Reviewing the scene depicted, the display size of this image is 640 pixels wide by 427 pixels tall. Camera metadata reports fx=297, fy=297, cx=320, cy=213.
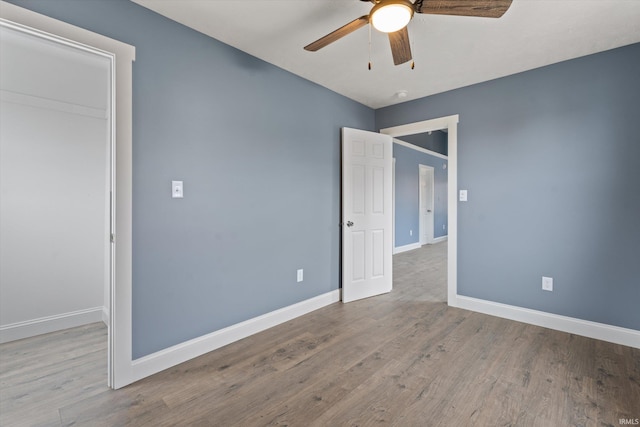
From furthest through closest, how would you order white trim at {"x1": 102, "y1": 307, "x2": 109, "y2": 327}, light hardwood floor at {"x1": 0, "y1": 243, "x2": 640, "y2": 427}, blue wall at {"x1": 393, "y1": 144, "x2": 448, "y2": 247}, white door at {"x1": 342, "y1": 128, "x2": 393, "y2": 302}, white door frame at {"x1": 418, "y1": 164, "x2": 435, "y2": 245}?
white door frame at {"x1": 418, "y1": 164, "x2": 435, "y2": 245}, blue wall at {"x1": 393, "y1": 144, "x2": 448, "y2": 247}, white door at {"x1": 342, "y1": 128, "x2": 393, "y2": 302}, white trim at {"x1": 102, "y1": 307, "x2": 109, "y2": 327}, light hardwood floor at {"x1": 0, "y1": 243, "x2": 640, "y2": 427}

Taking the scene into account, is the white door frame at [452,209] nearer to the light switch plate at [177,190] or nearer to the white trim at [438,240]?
the light switch plate at [177,190]

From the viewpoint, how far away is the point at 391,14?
1575 mm

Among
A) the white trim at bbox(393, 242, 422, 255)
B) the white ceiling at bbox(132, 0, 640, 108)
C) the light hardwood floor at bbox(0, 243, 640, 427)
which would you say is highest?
the white ceiling at bbox(132, 0, 640, 108)

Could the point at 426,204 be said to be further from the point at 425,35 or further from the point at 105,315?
the point at 105,315

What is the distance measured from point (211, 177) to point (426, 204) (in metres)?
7.13

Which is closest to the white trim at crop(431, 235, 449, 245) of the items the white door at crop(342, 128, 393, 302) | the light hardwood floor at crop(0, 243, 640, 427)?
the white door at crop(342, 128, 393, 302)

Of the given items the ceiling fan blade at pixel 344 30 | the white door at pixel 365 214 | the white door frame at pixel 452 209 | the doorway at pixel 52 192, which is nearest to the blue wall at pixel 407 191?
the white door at pixel 365 214

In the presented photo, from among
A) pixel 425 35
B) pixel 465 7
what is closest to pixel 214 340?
pixel 465 7

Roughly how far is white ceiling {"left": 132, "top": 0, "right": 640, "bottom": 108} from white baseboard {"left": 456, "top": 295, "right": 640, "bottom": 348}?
243 centimetres

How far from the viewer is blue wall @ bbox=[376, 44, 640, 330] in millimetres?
2547

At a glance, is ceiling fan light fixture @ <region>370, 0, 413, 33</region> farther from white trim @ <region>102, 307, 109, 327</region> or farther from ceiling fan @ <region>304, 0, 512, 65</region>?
white trim @ <region>102, 307, 109, 327</region>

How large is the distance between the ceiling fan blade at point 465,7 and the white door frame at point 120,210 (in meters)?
1.86

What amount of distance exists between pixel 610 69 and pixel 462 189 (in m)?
1.57

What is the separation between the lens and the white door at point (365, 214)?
3.61m
